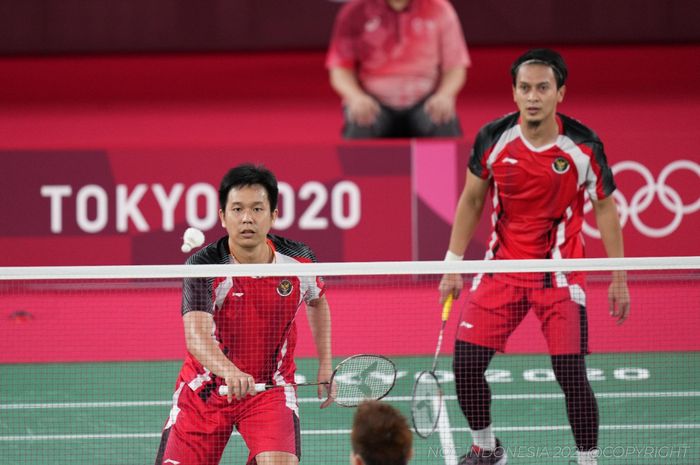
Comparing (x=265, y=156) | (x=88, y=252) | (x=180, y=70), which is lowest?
(x=88, y=252)

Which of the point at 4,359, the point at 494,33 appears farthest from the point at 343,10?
the point at 4,359

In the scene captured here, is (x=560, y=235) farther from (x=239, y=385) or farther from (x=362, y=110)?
(x=362, y=110)

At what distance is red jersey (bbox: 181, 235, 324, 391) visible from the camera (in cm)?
472

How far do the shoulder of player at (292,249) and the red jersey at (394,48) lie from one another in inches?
231

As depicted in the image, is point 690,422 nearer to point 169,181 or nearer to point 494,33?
point 169,181

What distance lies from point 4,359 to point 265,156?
97.5 inches

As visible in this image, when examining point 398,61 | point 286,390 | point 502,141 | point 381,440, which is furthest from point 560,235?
point 398,61

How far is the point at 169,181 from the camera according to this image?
8.91 meters

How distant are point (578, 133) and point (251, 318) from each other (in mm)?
1927

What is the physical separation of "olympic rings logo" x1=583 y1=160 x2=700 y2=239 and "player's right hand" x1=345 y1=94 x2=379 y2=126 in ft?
8.57

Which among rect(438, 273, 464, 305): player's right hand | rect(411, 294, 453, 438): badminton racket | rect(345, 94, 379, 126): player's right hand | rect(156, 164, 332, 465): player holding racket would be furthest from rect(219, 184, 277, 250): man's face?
rect(345, 94, 379, 126): player's right hand

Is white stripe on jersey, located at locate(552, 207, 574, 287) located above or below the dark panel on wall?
below

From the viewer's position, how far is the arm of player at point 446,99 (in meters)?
10.6

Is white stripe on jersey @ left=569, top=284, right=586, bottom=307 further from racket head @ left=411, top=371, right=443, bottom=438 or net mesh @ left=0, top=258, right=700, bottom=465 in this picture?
racket head @ left=411, top=371, right=443, bottom=438
